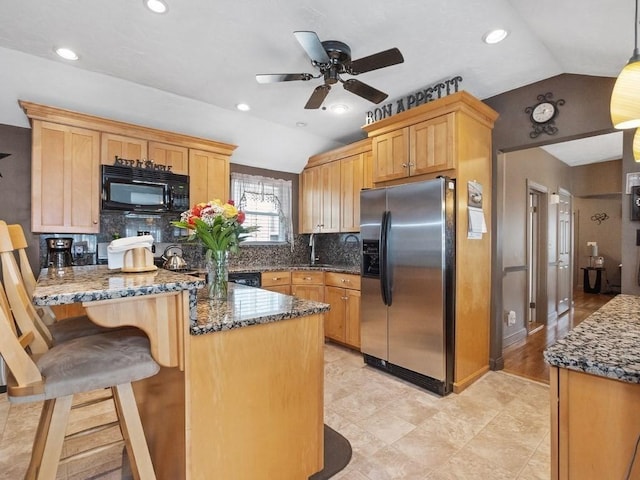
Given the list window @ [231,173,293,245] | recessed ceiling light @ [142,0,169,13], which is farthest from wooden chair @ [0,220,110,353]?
window @ [231,173,293,245]

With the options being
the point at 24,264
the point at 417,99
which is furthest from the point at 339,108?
the point at 24,264

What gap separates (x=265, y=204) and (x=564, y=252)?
Result: 521cm

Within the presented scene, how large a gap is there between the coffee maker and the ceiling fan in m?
2.46

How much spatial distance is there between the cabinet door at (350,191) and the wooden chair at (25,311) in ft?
9.57

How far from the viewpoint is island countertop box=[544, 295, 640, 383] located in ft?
2.72

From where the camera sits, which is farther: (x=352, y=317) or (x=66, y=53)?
(x=352, y=317)

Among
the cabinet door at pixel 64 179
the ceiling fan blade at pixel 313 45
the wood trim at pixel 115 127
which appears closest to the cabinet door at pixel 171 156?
the wood trim at pixel 115 127

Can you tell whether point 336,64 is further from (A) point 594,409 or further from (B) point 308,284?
(B) point 308,284

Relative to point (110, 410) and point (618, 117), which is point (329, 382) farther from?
point (618, 117)

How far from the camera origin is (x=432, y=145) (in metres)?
2.92

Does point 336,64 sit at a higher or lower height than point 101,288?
higher

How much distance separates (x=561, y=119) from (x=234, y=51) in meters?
2.77

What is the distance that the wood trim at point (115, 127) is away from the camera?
289cm

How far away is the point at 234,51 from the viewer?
2471mm
